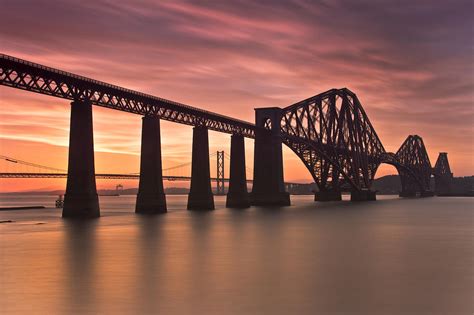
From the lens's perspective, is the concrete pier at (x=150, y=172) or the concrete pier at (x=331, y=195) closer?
the concrete pier at (x=150, y=172)

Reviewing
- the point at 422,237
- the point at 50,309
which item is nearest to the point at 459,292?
the point at 50,309

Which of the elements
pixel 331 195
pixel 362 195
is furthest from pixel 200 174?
pixel 362 195

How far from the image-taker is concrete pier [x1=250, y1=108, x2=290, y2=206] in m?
103

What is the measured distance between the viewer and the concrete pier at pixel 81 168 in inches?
2211

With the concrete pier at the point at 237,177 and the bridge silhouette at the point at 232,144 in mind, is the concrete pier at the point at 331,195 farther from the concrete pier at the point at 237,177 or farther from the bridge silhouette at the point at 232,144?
the concrete pier at the point at 237,177

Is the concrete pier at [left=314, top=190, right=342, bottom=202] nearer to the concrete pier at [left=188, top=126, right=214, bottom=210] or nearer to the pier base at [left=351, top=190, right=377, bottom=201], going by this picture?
the pier base at [left=351, top=190, right=377, bottom=201]

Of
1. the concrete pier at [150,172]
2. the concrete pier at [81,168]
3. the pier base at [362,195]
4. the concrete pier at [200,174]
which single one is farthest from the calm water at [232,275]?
the pier base at [362,195]

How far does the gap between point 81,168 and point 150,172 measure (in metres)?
12.9

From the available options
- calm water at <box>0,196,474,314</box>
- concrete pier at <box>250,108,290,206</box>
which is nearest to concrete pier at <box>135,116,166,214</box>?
calm water at <box>0,196,474,314</box>

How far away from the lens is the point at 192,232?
4778 cm

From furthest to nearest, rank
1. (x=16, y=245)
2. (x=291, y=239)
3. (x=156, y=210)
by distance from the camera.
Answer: (x=156, y=210) < (x=291, y=239) < (x=16, y=245)

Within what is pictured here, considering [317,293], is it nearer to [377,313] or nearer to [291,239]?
[377,313]

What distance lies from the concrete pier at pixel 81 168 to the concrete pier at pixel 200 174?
2269 cm

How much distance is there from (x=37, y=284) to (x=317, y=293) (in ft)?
33.0
